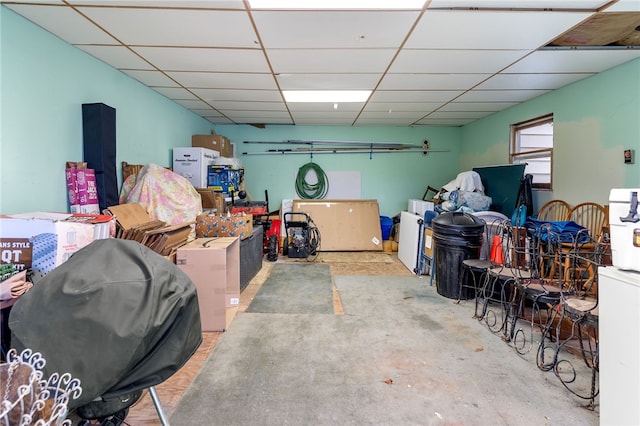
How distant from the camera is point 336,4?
6.99 feet

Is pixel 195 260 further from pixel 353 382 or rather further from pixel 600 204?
pixel 600 204

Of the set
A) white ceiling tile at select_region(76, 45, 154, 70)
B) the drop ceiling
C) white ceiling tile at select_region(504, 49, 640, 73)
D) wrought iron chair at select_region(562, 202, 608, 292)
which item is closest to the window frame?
the drop ceiling

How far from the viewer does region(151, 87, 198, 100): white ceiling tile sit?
414cm

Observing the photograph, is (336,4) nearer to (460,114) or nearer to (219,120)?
(460,114)

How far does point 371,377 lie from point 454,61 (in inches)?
116

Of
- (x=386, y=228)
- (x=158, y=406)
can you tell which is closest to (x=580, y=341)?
(x=158, y=406)

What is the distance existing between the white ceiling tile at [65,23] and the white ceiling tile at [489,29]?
2.51 m

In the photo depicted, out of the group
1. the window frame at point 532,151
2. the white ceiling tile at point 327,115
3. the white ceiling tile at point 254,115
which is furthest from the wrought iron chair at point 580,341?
the white ceiling tile at point 254,115

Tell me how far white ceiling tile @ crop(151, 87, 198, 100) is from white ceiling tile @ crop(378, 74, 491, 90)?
2.54 metres

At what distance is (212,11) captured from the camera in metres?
2.23

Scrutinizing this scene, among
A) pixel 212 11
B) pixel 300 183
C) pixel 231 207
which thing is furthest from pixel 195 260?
pixel 300 183

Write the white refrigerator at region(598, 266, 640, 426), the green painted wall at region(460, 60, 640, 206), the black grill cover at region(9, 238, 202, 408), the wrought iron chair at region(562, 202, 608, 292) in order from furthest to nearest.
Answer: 1. the wrought iron chair at region(562, 202, 608, 292)
2. the green painted wall at region(460, 60, 640, 206)
3. the white refrigerator at region(598, 266, 640, 426)
4. the black grill cover at region(9, 238, 202, 408)

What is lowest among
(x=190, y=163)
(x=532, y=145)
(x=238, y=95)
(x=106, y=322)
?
(x=106, y=322)

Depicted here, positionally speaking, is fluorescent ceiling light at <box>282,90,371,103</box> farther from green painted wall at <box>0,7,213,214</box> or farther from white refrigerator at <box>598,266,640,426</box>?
white refrigerator at <box>598,266,640,426</box>
